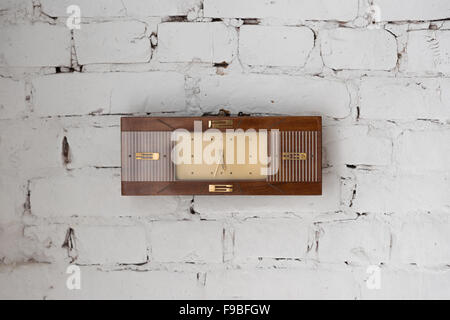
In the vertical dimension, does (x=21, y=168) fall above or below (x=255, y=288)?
above

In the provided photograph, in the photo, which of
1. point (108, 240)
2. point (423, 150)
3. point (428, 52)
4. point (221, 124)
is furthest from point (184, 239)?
point (428, 52)

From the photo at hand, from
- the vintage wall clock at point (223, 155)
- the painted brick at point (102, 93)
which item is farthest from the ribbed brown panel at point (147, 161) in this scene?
the painted brick at point (102, 93)

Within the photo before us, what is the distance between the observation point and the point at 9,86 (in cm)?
85

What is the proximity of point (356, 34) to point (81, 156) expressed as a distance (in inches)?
29.1

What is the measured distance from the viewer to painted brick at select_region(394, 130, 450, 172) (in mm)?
854

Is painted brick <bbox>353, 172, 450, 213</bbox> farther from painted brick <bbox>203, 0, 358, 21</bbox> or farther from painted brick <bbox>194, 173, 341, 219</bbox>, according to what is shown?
painted brick <bbox>203, 0, 358, 21</bbox>

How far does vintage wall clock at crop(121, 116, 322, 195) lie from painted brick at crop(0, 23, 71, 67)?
284 millimetres

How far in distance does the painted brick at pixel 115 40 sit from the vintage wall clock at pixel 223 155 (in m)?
0.19

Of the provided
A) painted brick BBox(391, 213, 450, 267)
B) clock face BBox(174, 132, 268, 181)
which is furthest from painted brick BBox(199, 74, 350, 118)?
painted brick BBox(391, 213, 450, 267)

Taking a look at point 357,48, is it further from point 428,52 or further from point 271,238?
point 271,238

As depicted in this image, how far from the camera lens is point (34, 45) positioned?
0.85 m
